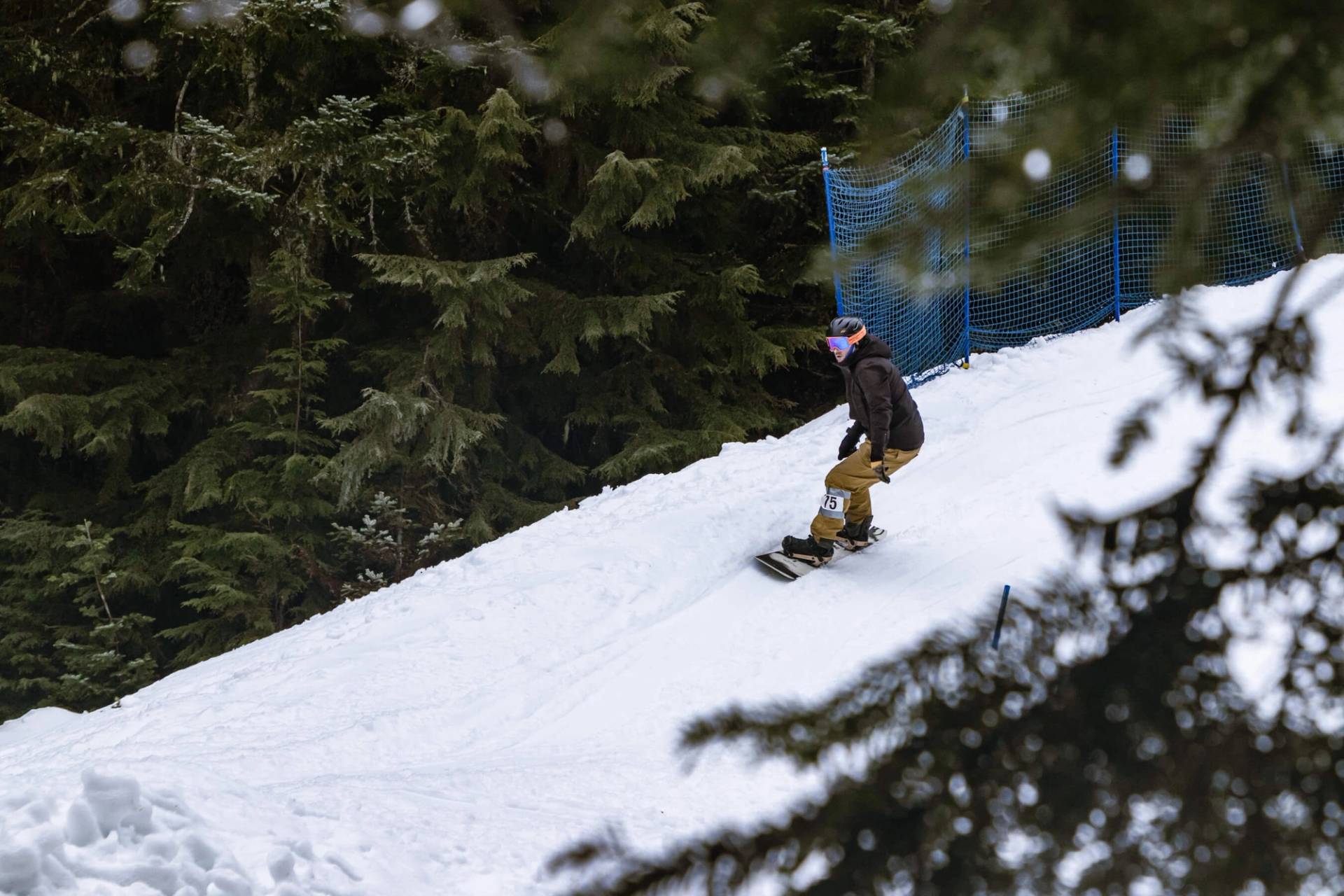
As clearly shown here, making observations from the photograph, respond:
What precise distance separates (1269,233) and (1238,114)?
50 centimetres

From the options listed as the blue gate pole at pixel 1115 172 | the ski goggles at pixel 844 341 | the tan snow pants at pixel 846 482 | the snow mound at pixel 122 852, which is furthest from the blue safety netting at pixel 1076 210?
the tan snow pants at pixel 846 482

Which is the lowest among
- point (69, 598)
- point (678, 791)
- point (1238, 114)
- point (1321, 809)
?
point (69, 598)

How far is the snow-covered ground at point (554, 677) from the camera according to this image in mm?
4043

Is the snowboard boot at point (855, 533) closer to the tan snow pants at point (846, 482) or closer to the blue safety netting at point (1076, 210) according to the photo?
the tan snow pants at point (846, 482)

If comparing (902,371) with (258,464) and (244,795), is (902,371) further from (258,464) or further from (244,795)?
(244,795)

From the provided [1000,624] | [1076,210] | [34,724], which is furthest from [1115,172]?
[34,724]

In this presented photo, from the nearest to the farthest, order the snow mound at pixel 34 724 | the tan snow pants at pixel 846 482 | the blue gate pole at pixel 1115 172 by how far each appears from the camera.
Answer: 1. the blue gate pole at pixel 1115 172
2. the tan snow pants at pixel 846 482
3. the snow mound at pixel 34 724

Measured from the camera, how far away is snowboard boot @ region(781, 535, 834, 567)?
25.1 ft

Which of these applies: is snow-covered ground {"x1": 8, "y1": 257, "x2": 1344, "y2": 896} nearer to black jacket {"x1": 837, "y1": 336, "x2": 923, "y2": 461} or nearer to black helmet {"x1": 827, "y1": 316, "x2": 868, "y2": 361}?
black jacket {"x1": 837, "y1": 336, "x2": 923, "y2": 461}

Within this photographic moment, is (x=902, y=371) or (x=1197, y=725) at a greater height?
(x=1197, y=725)

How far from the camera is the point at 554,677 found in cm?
685

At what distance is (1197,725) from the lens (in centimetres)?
118

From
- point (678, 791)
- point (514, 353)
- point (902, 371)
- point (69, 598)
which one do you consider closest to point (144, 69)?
point (514, 353)

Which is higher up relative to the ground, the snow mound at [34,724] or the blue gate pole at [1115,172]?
the blue gate pole at [1115,172]
